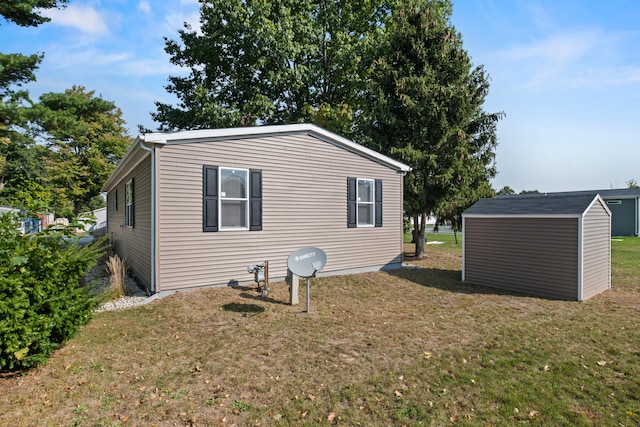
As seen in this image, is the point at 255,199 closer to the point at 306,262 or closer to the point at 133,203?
the point at 306,262

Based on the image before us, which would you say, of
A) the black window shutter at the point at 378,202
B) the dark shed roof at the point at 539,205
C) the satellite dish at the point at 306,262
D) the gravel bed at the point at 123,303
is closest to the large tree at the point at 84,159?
the gravel bed at the point at 123,303

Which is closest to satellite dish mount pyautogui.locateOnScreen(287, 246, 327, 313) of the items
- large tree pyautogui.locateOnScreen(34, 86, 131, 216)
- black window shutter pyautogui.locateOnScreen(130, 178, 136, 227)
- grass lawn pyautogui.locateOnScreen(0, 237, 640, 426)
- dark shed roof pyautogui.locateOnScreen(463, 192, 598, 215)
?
grass lawn pyautogui.locateOnScreen(0, 237, 640, 426)

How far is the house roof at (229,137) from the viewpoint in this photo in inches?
299

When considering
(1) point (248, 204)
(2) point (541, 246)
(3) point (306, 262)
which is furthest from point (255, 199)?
(2) point (541, 246)

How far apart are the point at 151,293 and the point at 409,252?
12.8m

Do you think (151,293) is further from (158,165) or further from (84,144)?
(84,144)

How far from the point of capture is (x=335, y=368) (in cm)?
449

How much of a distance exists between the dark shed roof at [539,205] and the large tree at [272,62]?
1143 centimetres

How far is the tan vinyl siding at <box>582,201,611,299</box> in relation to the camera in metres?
8.55

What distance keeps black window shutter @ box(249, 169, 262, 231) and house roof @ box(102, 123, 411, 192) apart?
3.32 feet

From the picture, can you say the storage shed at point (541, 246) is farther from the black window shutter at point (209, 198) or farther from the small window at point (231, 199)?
the black window shutter at point (209, 198)

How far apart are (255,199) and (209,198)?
1.16 metres

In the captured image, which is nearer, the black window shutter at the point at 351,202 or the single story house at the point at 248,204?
the single story house at the point at 248,204

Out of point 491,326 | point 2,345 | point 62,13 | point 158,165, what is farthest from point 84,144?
point 491,326
